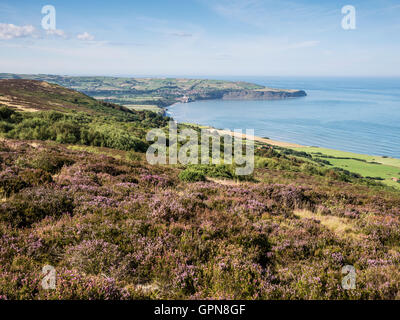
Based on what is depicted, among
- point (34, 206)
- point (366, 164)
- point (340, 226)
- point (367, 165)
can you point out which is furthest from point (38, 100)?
point (366, 164)

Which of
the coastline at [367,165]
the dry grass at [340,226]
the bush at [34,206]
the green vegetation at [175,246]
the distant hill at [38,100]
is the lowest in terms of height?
the coastline at [367,165]

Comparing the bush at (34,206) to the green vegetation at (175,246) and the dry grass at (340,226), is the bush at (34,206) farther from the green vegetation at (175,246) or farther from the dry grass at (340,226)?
the dry grass at (340,226)

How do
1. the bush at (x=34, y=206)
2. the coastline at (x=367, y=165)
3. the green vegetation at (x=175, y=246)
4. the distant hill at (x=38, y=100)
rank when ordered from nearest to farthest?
the green vegetation at (x=175, y=246) → the bush at (x=34, y=206) → the coastline at (x=367, y=165) → the distant hill at (x=38, y=100)

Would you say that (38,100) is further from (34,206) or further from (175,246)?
(175,246)

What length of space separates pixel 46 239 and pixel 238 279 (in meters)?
4.01

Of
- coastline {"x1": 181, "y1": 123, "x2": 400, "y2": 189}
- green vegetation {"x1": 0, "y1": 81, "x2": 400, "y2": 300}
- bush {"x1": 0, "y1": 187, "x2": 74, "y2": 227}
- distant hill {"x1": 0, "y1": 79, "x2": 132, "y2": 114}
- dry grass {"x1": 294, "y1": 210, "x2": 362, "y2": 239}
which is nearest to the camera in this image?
green vegetation {"x1": 0, "y1": 81, "x2": 400, "y2": 300}

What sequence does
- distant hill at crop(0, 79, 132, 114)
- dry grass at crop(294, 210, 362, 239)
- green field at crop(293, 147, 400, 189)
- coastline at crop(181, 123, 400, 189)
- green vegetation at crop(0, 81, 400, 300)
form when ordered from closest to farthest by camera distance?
green vegetation at crop(0, 81, 400, 300)
dry grass at crop(294, 210, 362, 239)
coastline at crop(181, 123, 400, 189)
distant hill at crop(0, 79, 132, 114)
green field at crop(293, 147, 400, 189)

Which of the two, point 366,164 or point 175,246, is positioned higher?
point 175,246

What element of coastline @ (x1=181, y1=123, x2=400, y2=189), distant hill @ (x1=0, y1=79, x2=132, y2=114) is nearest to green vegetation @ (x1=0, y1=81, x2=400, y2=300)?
distant hill @ (x1=0, y1=79, x2=132, y2=114)

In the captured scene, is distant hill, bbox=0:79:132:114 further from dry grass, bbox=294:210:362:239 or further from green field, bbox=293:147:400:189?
green field, bbox=293:147:400:189

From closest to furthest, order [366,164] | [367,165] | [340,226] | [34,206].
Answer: [34,206] < [340,226] < [367,165] < [366,164]

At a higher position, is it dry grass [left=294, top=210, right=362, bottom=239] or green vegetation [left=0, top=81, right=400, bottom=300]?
green vegetation [left=0, top=81, right=400, bottom=300]

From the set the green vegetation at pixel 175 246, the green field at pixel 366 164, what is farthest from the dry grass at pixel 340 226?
the green field at pixel 366 164
